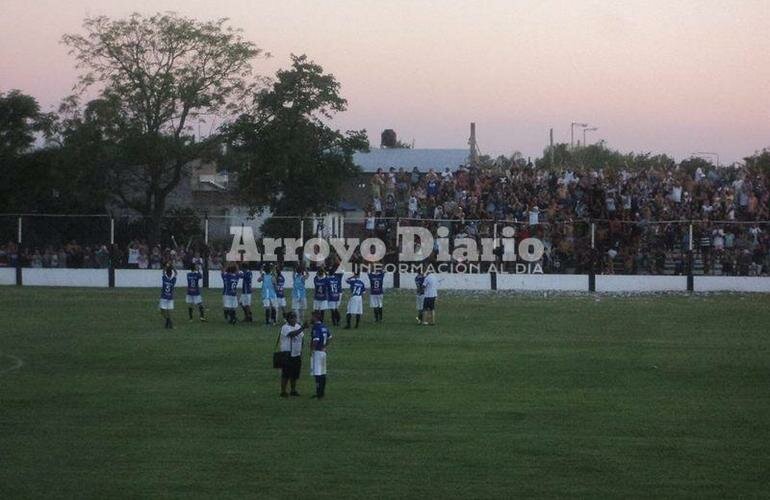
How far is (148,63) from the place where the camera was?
74.1 m

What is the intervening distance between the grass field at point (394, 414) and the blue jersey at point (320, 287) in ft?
5.47

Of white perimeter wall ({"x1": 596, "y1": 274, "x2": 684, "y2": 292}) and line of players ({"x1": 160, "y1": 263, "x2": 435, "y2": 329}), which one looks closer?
line of players ({"x1": 160, "y1": 263, "x2": 435, "y2": 329})

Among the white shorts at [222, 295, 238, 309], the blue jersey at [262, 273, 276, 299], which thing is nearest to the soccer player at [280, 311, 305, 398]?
Answer: the blue jersey at [262, 273, 276, 299]

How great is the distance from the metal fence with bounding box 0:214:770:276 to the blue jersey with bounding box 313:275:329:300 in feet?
57.5

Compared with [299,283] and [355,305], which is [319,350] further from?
[299,283]

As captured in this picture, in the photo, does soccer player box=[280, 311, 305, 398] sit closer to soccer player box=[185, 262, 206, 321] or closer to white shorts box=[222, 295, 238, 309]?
white shorts box=[222, 295, 238, 309]

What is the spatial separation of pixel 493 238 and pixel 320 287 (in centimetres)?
1988

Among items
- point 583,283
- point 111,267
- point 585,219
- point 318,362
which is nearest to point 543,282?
A: point 583,283

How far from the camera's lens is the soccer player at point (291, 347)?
19797mm

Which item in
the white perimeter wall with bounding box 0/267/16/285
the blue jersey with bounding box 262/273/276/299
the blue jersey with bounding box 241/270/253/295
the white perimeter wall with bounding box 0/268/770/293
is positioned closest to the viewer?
the blue jersey with bounding box 262/273/276/299

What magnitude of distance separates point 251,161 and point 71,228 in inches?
678

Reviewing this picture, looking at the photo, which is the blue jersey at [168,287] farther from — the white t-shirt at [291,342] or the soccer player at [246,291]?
the white t-shirt at [291,342]

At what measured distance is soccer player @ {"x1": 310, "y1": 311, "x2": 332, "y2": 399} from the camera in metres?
19.5

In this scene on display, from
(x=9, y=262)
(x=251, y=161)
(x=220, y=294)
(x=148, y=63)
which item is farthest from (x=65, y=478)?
(x=148, y=63)
